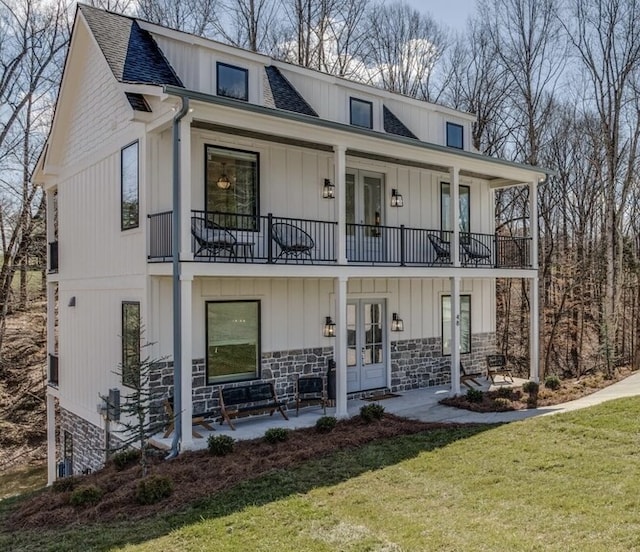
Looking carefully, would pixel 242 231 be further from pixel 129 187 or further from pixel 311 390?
pixel 311 390

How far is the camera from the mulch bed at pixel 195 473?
6676 mm

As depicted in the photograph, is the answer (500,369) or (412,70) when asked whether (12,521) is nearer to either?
(500,369)

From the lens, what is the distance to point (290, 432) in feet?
30.5

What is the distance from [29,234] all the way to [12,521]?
602 inches

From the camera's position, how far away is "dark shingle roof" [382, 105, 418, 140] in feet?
48.0

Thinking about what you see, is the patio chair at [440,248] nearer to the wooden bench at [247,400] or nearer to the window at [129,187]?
the wooden bench at [247,400]

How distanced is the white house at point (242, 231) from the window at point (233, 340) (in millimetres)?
32

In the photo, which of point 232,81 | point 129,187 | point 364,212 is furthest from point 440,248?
point 129,187

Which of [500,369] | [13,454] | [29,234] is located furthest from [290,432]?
[29,234]

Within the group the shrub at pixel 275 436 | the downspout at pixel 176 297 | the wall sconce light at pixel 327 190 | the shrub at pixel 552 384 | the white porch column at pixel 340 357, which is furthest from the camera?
the shrub at pixel 552 384

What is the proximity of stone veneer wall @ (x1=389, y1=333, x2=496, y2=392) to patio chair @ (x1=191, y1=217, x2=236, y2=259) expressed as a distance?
5275 millimetres

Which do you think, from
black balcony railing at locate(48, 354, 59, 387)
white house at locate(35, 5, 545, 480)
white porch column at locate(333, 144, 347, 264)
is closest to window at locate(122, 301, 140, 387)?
white house at locate(35, 5, 545, 480)

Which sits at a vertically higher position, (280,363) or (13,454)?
(280,363)

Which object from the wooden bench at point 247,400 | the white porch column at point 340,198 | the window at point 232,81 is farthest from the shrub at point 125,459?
the window at point 232,81
